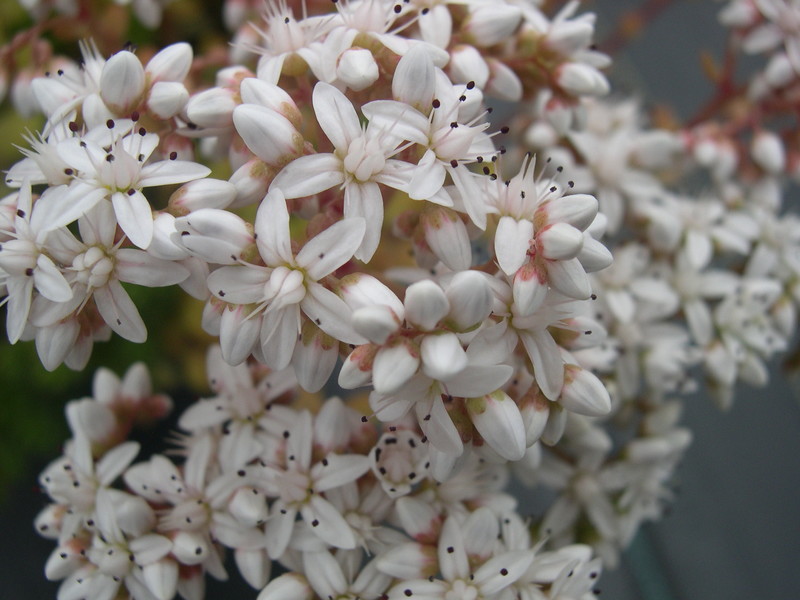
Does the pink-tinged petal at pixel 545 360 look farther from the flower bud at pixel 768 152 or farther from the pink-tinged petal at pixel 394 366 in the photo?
the flower bud at pixel 768 152

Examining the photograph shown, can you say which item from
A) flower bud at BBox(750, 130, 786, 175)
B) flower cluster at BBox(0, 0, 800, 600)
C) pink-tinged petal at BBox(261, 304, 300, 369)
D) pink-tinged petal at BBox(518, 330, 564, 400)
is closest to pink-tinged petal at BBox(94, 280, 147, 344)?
flower cluster at BBox(0, 0, 800, 600)

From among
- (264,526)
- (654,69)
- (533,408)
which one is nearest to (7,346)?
(264,526)

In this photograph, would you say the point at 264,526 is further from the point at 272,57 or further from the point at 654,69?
the point at 654,69

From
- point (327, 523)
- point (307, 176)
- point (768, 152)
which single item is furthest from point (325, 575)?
point (768, 152)

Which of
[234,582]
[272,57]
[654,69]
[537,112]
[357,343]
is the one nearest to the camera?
[357,343]

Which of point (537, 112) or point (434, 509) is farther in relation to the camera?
point (537, 112)

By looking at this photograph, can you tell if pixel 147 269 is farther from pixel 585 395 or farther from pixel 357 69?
pixel 585 395
